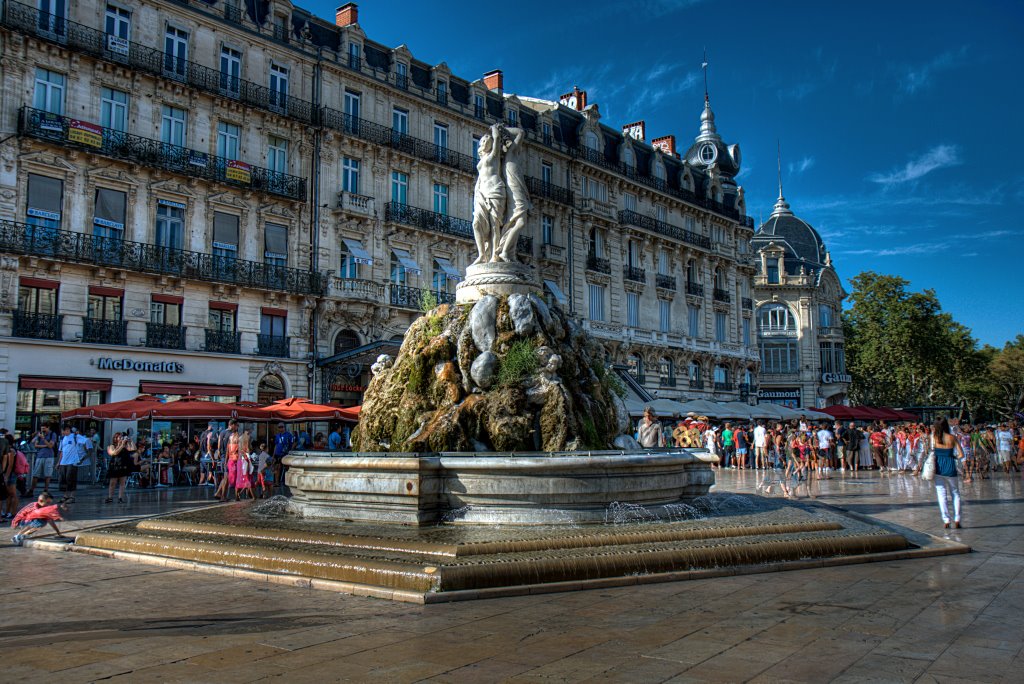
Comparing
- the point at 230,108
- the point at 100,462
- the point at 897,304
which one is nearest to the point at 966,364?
the point at 897,304

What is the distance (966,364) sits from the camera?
54.5 m

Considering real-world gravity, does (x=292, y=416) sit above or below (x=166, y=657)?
above

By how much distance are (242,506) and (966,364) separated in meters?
54.3

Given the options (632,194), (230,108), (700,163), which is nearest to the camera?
(230,108)

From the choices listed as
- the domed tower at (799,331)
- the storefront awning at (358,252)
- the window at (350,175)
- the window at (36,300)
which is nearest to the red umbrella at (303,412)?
the window at (36,300)

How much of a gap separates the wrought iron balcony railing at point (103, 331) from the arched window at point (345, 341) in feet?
25.2

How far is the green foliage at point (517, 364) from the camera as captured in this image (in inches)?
468

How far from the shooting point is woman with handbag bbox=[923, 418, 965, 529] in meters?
11.0

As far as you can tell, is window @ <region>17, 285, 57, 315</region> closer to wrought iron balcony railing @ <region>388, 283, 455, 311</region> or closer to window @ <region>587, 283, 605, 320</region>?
wrought iron balcony railing @ <region>388, 283, 455, 311</region>

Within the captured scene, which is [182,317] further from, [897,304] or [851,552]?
[897,304]

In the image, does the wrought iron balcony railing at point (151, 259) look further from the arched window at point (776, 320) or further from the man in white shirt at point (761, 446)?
the arched window at point (776, 320)

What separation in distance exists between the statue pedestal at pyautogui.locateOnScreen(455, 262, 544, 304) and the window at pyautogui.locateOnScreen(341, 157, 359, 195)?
1914 cm

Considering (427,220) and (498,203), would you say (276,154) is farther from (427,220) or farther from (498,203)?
(498,203)

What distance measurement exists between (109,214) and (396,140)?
11.6 meters
